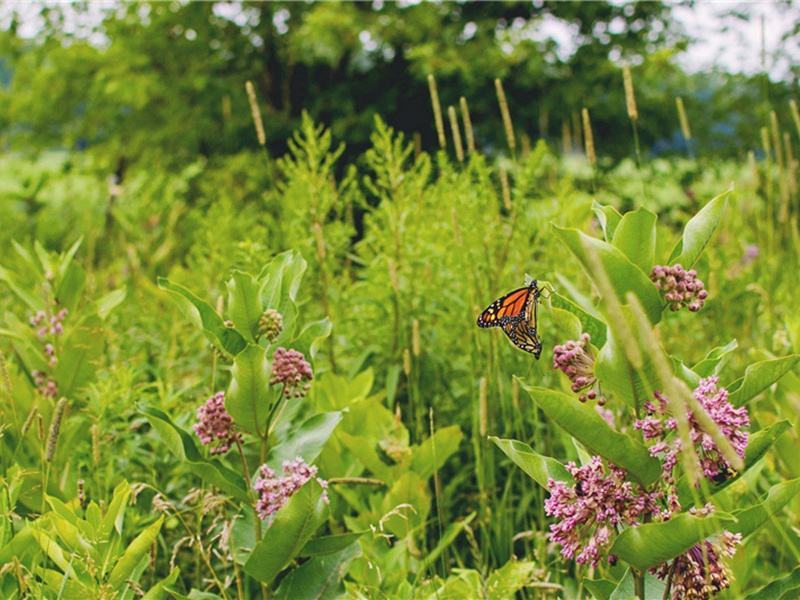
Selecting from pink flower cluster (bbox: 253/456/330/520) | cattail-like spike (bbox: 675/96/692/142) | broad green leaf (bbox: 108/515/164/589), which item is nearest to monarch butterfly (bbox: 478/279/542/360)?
pink flower cluster (bbox: 253/456/330/520)

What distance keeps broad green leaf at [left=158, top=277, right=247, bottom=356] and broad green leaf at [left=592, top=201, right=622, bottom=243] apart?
77cm

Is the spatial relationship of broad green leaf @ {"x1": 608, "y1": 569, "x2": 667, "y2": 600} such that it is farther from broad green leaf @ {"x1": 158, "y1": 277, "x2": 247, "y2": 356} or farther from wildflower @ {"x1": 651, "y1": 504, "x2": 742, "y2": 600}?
broad green leaf @ {"x1": 158, "y1": 277, "x2": 247, "y2": 356}

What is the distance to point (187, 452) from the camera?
1566mm

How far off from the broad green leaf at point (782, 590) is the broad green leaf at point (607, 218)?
1.99ft

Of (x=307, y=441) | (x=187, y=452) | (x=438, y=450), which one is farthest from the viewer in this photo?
(x=438, y=450)

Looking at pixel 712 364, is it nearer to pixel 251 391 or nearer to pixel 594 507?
pixel 594 507

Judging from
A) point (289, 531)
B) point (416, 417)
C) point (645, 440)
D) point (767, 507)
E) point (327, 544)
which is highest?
point (645, 440)

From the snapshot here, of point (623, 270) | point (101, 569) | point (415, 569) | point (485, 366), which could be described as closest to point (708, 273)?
point (485, 366)

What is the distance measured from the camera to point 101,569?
1.50m

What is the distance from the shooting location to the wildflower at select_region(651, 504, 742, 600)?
43.0 inches

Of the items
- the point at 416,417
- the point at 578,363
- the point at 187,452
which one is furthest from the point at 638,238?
the point at 416,417

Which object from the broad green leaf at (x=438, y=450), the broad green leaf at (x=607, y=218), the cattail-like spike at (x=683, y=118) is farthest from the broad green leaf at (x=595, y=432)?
the cattail-like spike at (x=683, y=118)

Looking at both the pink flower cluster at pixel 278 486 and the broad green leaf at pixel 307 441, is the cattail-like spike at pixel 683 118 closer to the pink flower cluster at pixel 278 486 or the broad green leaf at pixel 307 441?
the broad green leaf at pixel 307 441

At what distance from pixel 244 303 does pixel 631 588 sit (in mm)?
886
